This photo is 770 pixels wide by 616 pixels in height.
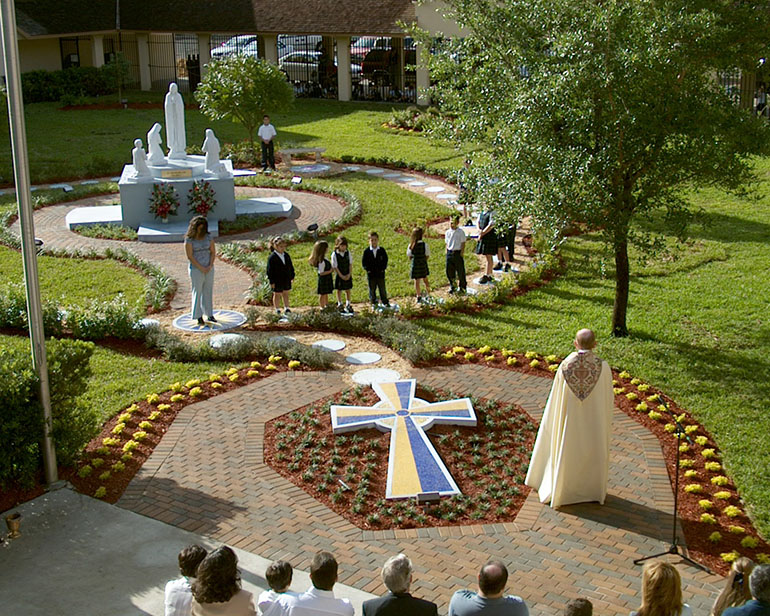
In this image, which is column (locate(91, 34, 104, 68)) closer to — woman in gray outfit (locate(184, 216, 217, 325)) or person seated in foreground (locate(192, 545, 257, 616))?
woman in gray outfit (locate(184, 216, 217, 325))

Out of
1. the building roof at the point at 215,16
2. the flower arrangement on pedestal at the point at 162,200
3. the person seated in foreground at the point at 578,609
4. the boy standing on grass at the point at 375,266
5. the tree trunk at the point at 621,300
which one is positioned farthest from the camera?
the building roof at the point at 215,16

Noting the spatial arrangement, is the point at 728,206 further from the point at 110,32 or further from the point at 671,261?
the point at 110,32

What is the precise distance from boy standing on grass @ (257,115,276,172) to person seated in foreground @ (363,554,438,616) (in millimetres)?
20430

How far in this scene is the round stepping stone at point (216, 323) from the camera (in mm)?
14359

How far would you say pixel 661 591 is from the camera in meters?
5.86

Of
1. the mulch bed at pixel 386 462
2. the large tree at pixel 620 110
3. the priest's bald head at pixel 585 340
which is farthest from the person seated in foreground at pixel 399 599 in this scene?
the large tree at pixel 620 110

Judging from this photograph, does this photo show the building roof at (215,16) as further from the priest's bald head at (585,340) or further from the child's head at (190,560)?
the child's head at (190,560)

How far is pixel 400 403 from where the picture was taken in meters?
11.4

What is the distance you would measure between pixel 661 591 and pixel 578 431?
3.26m

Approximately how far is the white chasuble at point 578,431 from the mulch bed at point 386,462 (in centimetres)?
51

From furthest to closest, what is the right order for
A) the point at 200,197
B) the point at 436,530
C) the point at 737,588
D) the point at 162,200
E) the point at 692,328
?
the point at 200,197, the point at 162,200, the point at 692,328, the point at 436,530, the point at 737,588

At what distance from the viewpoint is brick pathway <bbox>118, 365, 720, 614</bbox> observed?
8.03m

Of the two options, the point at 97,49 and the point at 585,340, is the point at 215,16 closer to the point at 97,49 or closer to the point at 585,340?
the point at 97,49

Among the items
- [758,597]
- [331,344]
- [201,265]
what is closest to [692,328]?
[331,344]
